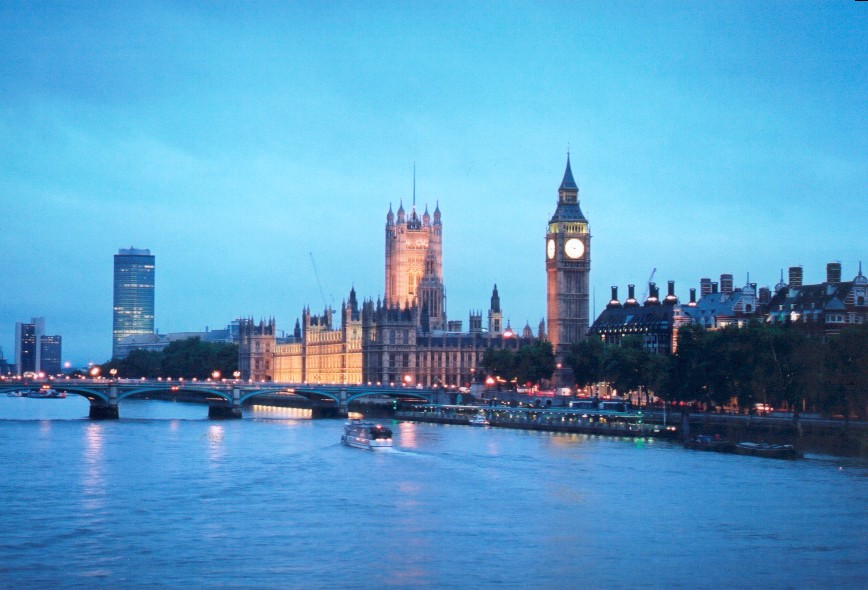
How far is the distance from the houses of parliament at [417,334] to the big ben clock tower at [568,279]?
98 millimetres

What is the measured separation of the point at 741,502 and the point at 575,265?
86689 millimetres

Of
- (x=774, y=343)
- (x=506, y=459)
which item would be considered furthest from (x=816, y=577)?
(x=774, y=343)

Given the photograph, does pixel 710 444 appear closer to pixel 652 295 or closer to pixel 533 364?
pixel 533 364

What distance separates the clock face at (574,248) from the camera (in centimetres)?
13288

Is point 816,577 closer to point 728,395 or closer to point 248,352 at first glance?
point 728,395

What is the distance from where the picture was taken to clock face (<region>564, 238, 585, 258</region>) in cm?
13288

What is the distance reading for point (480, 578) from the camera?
33.8m

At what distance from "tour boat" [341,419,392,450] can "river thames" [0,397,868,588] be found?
120cm

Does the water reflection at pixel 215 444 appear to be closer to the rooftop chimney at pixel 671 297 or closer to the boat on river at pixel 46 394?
the rooftop chimney at pixel 671 297

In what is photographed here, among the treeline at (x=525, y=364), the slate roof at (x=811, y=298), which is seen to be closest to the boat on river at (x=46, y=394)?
the treeline at (x=525, y=364)

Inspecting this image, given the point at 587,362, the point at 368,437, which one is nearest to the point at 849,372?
the point at 368,437

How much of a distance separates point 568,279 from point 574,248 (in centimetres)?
311

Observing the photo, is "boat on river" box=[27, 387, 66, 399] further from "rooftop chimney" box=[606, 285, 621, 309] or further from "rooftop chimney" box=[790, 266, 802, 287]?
"rooftop chimney" box=[790, 266, 802, 287]

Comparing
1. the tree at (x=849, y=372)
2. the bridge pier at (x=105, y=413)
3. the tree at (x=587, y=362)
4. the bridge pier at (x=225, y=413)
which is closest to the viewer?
the tree at (x=849, y=372)
